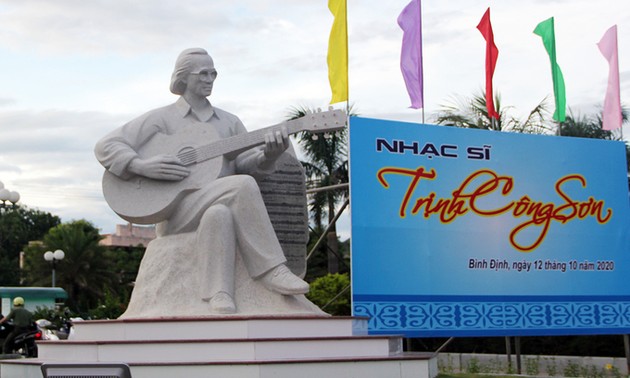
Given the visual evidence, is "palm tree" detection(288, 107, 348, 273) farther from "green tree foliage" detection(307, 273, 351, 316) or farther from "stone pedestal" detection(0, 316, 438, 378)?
"stone pedestal" detection(0, 316, 438, 378)

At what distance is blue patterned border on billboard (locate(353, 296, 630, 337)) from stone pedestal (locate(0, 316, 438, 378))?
4209 mm

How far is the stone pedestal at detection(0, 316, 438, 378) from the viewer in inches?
284

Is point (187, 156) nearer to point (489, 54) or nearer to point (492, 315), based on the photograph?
point (492, 315)

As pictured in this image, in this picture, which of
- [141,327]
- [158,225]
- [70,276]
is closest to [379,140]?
[158,225]

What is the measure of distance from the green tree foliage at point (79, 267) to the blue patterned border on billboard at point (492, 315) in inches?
813

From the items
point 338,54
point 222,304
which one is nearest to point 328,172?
point 338,54

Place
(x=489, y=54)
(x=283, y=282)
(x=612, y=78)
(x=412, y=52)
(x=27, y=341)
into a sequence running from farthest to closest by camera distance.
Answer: (x=612, y=78)
(x=489, y=54)
(x=412, y=52)
(x=27, y=341)
(x=283, y=282)

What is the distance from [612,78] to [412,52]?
3507mm

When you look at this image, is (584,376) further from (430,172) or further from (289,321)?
(289,321)

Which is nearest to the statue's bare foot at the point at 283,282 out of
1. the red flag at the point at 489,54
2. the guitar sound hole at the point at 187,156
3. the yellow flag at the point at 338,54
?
the guitar sound hole at the point at 187,156

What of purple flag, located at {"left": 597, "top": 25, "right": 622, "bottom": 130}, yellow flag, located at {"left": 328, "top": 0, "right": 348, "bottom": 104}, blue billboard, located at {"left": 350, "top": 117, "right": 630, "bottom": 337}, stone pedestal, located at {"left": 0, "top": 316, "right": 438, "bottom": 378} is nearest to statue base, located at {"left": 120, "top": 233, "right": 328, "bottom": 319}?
stone pedestal, located at {"left": 0, "top": 316, "right": 438, "bottom": 378}

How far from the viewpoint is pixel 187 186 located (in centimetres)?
827

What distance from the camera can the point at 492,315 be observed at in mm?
13195

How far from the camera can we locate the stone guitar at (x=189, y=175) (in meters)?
8.27
